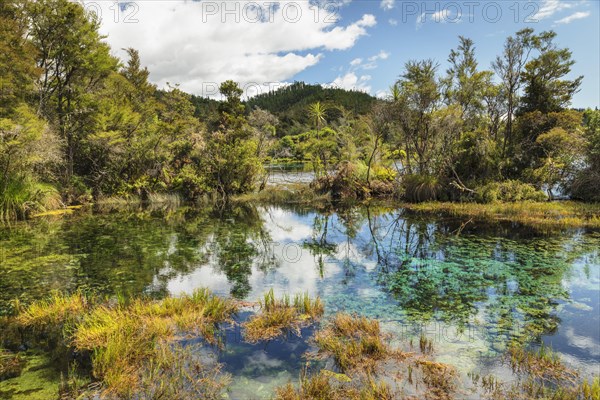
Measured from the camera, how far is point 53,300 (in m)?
8.81

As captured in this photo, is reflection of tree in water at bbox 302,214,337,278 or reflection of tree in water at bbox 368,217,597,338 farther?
reflection of tree in water at bbox 302,214,337,278

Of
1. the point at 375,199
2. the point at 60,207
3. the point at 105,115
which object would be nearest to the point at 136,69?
the point at 105,115

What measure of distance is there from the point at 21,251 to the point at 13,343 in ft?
26.2

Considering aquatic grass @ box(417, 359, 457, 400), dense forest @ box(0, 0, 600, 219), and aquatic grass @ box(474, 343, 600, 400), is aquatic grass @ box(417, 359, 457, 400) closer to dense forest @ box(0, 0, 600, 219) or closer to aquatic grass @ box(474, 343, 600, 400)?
aquatic grass @ box(474, 343, 600, 400)

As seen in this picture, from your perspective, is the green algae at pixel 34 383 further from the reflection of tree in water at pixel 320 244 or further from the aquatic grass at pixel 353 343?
the reflection of tree in water at pixel 320 244

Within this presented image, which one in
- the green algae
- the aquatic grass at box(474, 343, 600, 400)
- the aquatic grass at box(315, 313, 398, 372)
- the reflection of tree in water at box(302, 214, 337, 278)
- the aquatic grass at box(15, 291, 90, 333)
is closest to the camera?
the aquatic grass at box(474, 343, 600, 400)

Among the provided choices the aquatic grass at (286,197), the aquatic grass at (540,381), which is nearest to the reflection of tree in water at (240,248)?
the aquatic grass at (540,381)

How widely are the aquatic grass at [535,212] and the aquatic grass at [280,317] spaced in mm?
13533

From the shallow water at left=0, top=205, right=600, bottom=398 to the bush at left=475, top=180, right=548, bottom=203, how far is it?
5.22 m

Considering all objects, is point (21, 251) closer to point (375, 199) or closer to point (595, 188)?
point (375, 199)

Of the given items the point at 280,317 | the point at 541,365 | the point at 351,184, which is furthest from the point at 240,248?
the point at 351,184

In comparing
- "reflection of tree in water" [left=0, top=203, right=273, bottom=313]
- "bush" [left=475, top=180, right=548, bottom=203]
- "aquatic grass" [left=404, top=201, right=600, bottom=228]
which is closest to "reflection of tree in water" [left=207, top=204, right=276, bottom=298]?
"reflection of tree in water" [left=0, top=203, right=273, bottom=313]

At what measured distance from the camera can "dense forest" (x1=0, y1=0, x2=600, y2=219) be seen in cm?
2153

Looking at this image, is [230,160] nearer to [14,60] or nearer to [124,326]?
[14,60]
